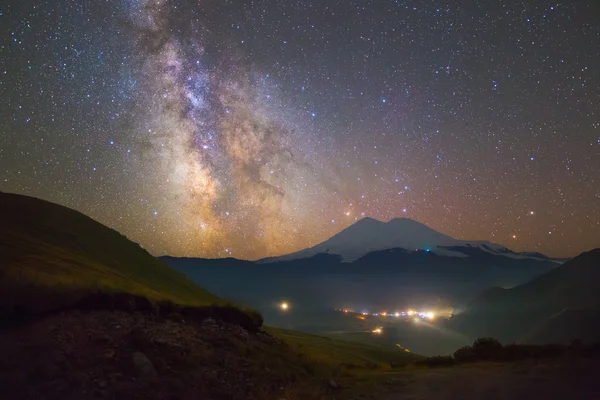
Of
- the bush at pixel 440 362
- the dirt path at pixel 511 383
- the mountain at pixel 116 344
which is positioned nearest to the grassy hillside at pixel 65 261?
the mountain at pixel 116 344

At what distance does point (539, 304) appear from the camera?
103438mm

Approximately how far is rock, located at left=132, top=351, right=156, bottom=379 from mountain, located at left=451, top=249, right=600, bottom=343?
72.7 meters

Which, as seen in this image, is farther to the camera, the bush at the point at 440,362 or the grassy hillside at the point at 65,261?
the bush at the point at 440,362

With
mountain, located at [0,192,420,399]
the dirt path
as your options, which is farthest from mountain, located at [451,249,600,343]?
mountain, located at [0,192,420,399]

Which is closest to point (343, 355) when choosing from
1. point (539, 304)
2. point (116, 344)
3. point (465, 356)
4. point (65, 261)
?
point (465, 356)

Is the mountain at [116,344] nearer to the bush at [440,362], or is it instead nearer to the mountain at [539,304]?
the bush at [440,362]

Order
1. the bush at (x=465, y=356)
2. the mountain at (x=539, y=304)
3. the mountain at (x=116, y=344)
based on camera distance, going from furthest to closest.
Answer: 1. the mountain at (x=539, y=304)
2. the bush at (x=465, y=356)
3. the mountain at (x=116, y=344)

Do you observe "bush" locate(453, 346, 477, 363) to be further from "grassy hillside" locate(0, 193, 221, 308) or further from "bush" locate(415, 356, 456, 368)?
"grassy hillside" locate(0, 193, 221, 308)

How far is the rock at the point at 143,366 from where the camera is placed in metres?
10.5

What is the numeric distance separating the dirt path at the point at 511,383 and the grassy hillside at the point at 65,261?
981 cm

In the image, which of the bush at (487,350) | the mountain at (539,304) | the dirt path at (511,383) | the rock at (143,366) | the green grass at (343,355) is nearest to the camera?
the rock at (143,366)

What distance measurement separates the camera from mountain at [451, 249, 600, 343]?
8203 cm

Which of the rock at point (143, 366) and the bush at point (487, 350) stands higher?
the bush at point (487, 350)

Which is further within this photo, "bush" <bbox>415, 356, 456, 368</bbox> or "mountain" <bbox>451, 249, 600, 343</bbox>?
"mountain" <bbox>451, 249, 600, 343</bbox>
